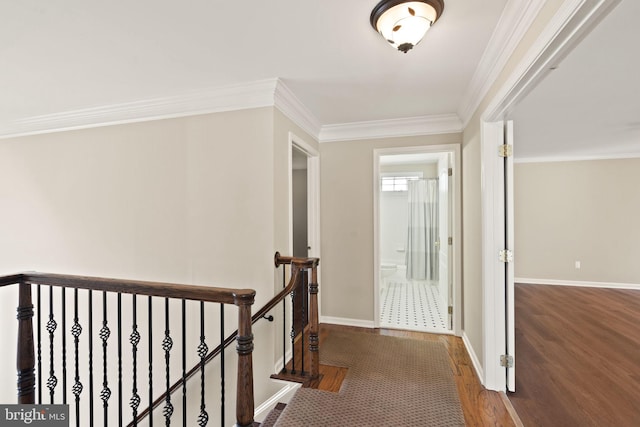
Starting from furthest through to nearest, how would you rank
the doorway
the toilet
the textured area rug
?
the toilet
the doorway
the textured area rug

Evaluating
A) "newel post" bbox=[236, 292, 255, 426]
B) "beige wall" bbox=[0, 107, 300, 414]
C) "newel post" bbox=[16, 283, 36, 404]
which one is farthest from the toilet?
"newel post" bbox=[16, 283, 36, 404]

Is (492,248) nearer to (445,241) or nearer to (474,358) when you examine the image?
(474,358)

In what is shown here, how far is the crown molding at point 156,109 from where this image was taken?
231cm

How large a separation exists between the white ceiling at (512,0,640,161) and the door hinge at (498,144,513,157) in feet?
2.11

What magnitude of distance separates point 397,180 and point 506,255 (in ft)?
11.4

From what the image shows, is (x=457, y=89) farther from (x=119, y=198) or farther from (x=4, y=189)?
(x=4, y=189)

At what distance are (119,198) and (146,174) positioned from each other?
41 cm

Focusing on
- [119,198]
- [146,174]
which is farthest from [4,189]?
[146,174]

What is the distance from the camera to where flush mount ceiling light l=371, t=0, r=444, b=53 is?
1.36 m

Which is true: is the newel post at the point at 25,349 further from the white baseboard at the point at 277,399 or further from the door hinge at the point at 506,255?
the door hinge at the point at 506,255

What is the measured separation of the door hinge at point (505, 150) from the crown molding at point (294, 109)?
1727 millimetres

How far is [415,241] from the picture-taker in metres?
5.00

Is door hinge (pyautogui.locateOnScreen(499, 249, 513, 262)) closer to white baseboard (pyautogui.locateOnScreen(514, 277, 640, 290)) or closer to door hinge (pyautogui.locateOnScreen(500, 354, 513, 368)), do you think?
door hinge (pyautogui.locateOnScreen(500, 354, 513, 368))

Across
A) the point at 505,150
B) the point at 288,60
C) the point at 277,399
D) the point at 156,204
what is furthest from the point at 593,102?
the point at 156,204
